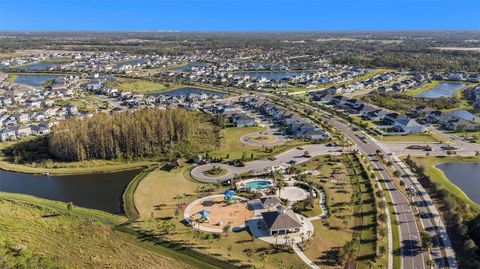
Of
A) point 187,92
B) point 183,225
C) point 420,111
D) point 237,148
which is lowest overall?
point 183,225

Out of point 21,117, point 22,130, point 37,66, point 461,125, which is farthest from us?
point 37,66

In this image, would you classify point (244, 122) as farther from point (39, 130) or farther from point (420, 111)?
point (420, 111)

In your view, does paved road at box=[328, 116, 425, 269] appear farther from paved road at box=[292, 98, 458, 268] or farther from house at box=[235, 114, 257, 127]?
house at box=[235, 114, 257, 127]

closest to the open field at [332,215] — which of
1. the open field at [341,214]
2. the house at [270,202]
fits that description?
the open field at [341,214]

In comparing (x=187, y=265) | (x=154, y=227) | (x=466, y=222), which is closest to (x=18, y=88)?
(x=154, y=227)

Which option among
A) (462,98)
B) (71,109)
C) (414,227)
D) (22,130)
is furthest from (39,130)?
(462,98)

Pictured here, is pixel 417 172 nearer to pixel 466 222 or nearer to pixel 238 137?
pixel 466 222
